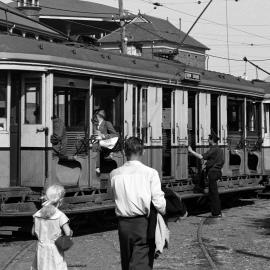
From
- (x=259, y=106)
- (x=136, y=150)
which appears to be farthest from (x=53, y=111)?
(x=259, y=106)

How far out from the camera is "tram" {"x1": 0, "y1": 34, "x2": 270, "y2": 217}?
1097 centimetres

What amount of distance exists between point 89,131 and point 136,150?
5.52 metres

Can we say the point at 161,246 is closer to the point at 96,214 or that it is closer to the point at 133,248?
the point at 133,248

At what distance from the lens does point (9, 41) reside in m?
11.0

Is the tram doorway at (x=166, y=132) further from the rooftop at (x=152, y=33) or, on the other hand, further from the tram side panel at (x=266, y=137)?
the rooftop at (x=152, y=33)

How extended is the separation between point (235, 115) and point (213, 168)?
346cm

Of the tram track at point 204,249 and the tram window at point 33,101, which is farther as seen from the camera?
the tram window at point 33,101

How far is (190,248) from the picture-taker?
1046 cm

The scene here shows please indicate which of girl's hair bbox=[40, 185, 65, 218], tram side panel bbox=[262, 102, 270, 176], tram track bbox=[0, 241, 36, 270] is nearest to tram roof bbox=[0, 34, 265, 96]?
tram track bbox=[0, 241, 36, 270]

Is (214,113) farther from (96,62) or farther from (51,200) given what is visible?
(51,200)

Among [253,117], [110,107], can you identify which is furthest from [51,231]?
[253,117]

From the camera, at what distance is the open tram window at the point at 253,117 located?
18.2 metres

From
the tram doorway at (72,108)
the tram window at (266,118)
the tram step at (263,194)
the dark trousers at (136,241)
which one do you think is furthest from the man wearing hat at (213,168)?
the dark trousers at (136,241)

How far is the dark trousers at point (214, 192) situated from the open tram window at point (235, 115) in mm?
2960
